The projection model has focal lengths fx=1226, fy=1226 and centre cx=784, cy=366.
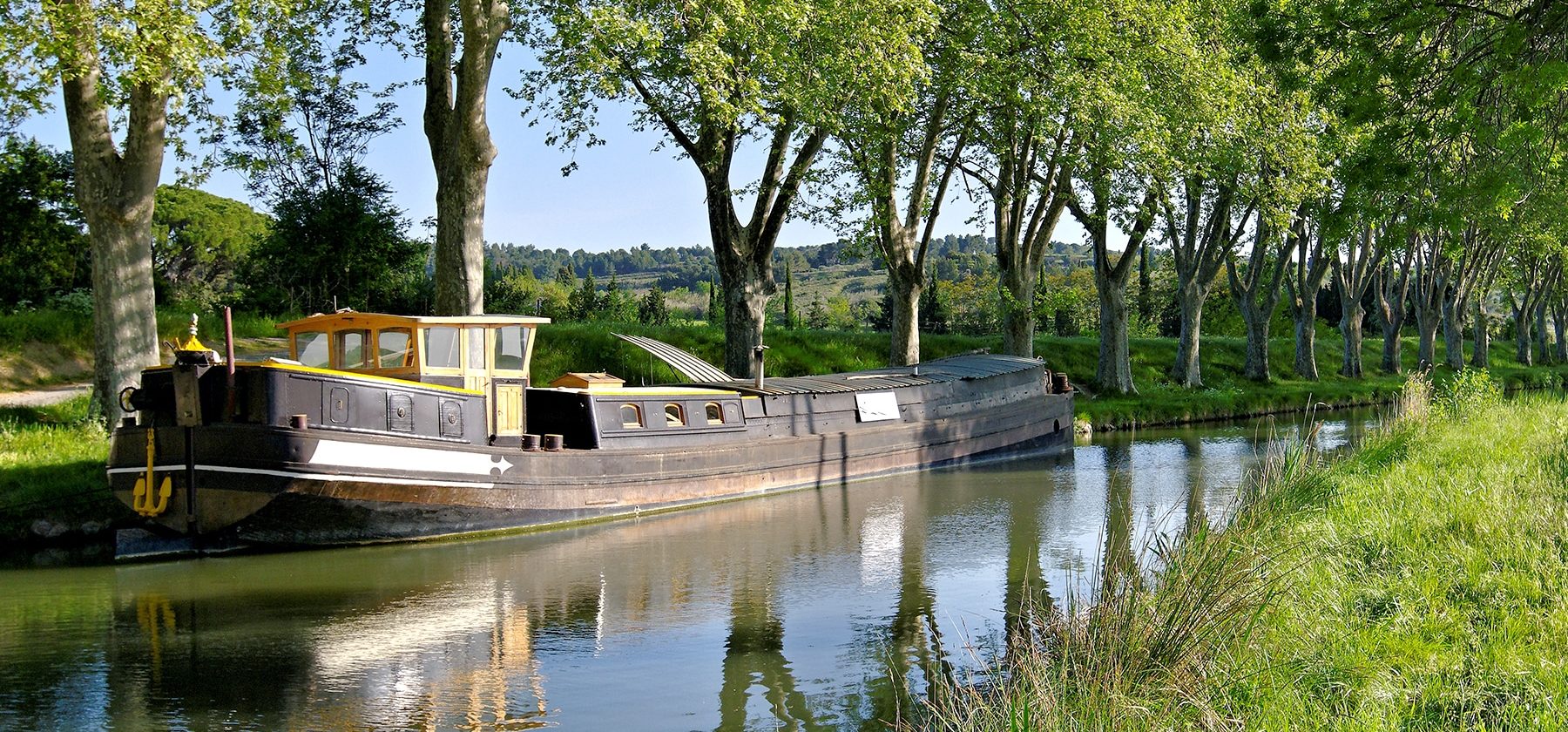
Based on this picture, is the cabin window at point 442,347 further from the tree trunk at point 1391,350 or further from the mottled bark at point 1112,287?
the tree trunk at point 1391,350

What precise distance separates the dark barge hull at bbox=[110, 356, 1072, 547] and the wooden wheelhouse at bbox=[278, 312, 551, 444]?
770mm

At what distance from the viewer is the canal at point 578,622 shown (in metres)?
8.20

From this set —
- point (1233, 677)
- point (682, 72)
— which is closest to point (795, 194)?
point (682, 72)

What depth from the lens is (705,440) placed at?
60.3ft

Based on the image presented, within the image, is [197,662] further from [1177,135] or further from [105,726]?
[1177,135]

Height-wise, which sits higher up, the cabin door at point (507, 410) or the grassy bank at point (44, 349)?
the grassy bank at point (44, 349)

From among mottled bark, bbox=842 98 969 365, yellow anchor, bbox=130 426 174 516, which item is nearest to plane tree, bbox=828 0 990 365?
mottled bark, bbox=842 98 969 365

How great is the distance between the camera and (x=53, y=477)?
15289 mm

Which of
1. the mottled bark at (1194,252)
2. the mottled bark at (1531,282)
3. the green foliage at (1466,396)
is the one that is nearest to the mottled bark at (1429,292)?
the mottled bark at (1531,282)

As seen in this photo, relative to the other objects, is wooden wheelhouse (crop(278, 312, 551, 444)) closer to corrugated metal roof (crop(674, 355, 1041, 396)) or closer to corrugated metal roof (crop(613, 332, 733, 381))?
corrugated metal roof (crop(613, 332, 733, 381))

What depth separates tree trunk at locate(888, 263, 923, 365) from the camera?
86.5 feet

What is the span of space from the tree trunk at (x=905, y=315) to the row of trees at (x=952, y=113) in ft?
0.21

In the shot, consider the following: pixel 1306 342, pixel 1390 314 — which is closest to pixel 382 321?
pixel 1306 342

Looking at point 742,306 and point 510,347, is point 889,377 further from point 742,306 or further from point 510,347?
point 510,347
